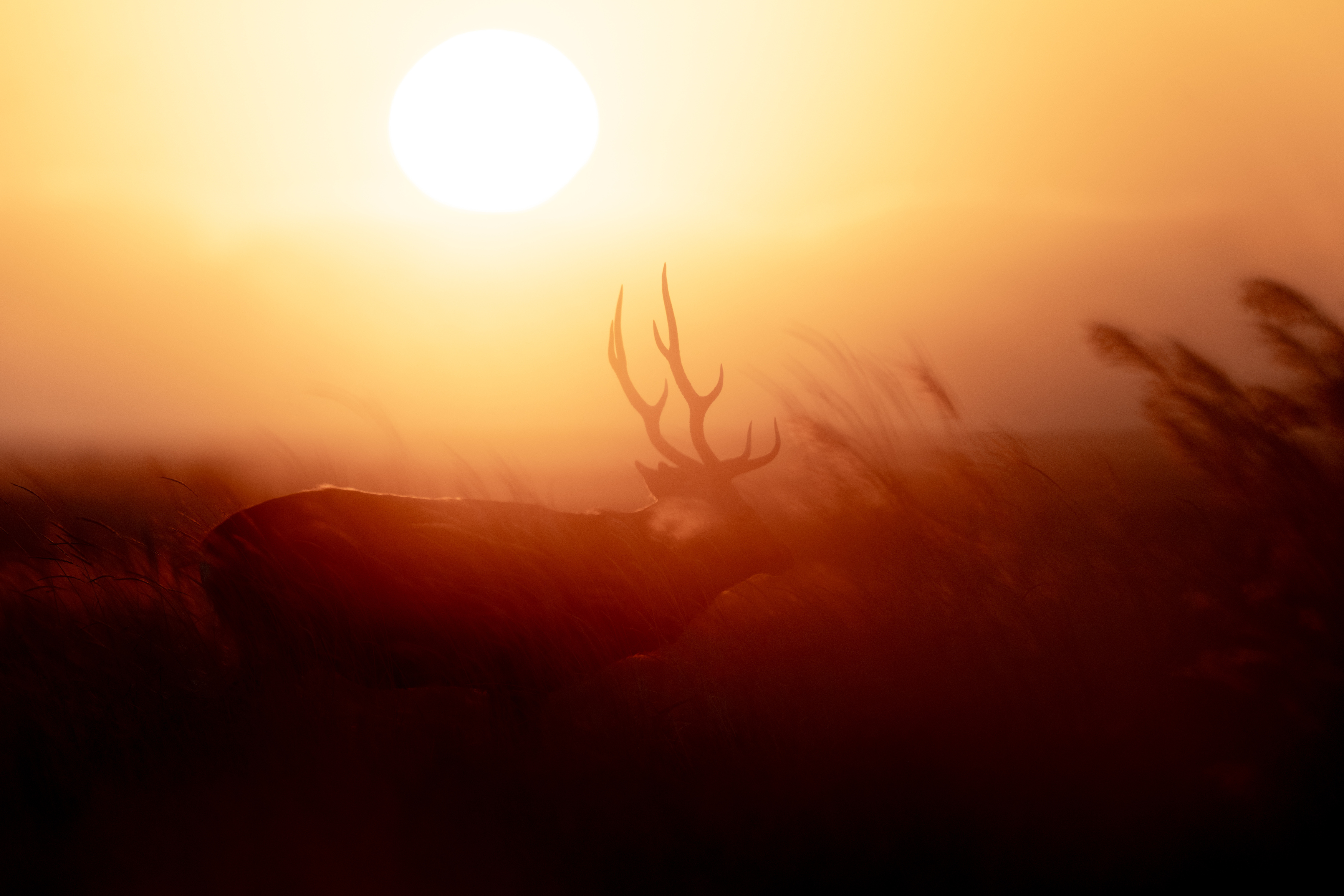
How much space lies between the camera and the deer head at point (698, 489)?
211cm

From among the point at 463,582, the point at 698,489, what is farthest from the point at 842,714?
the point at 698,489

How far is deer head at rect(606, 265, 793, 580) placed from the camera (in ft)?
6.93

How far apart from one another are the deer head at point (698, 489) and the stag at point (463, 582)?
11 millimetres

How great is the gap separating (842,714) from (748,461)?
5.39 feet

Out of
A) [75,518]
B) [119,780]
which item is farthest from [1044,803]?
[75,518]

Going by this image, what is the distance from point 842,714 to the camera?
1.56 m

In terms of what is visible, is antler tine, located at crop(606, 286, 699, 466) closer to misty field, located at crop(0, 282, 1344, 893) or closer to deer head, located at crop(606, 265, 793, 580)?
deer head, located at crop(606, 265, 793, 580)

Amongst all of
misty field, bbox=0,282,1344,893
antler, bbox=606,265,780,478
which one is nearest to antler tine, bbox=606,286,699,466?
antler, bbox=606,265,780,478

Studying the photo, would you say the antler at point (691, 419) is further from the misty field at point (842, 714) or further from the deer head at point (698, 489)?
the misty field at point (842, 714)

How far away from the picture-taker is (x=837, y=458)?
76.2 inches

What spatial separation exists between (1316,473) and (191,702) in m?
2.51

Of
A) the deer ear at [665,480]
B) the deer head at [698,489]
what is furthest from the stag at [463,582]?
the deer ear at [665,480]

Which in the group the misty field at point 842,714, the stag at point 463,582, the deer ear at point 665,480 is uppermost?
the deer ear at point 665,480

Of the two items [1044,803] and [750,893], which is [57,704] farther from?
[1044,803]
